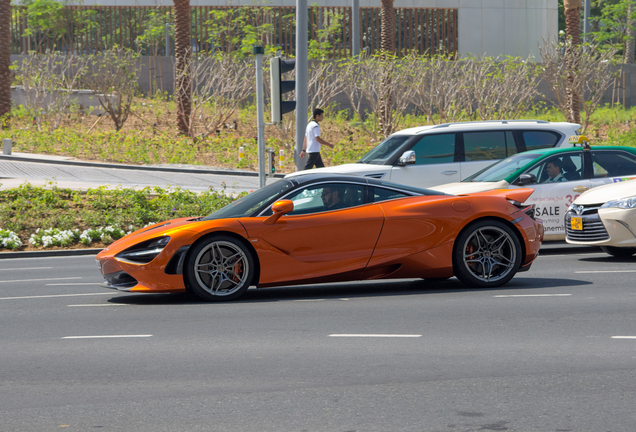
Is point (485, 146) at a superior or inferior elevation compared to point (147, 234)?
superior

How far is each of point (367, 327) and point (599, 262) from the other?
5.40 meters

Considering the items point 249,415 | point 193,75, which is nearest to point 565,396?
point 249,415

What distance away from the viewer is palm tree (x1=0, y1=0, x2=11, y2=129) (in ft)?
89.4

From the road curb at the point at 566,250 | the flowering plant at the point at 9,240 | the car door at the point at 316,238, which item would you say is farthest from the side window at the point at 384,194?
the flowering plant at the point at 9,240

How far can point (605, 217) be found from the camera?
10.7 m

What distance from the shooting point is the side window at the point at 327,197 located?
27.9ft

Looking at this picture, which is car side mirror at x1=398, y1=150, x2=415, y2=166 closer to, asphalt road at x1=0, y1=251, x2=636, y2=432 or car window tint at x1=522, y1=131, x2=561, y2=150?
car window tint at x1=522, y1=131, x2=561, y2=150

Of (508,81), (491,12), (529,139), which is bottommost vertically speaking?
A: (529,139)

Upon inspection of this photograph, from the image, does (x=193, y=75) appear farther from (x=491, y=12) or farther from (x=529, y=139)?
(x=491, y=12)

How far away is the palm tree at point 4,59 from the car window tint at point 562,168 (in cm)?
2077

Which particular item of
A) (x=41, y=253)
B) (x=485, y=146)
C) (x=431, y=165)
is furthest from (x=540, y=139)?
(x=41, y=253)

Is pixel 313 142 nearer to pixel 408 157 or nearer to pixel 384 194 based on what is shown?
pixel 408 157

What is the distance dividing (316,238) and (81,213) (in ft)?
27.9

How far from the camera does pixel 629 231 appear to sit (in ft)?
34.8
